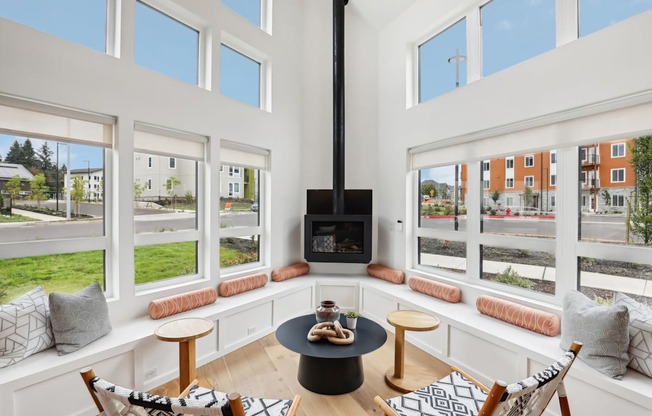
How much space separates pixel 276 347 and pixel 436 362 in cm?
168

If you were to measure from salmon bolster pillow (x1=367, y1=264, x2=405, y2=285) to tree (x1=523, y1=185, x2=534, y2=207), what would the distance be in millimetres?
1716

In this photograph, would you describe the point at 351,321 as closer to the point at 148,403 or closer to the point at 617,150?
the point at 148,403

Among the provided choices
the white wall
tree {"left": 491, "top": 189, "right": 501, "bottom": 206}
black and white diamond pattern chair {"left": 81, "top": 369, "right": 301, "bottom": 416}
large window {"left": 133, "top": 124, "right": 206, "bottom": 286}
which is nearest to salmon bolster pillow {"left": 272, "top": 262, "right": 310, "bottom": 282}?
large window {"left": 133, "top": 124, "right": 206, "bottom": 286}

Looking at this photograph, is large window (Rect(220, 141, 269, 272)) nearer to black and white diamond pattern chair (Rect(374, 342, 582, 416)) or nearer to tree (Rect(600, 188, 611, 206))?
black and white diamond pattern chair (Rect(374, 342, 582, 416))

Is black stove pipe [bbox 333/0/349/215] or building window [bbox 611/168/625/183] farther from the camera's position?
black stove pipe [bbox 333/0/349/215]

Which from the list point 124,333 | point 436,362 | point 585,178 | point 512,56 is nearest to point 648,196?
point 585,178

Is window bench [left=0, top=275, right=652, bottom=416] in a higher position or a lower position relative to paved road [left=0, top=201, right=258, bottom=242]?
lower

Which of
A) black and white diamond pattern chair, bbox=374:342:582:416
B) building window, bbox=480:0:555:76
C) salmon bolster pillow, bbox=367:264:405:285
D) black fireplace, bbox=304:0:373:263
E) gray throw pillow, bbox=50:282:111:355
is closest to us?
black and white diamond pattern chair, bbox=374:342:582:416

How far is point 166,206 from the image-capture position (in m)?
3.25

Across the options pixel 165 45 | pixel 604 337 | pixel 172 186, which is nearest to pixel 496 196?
pixel 604 337

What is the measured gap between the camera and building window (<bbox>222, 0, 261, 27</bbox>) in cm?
375

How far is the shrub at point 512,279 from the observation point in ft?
9.62

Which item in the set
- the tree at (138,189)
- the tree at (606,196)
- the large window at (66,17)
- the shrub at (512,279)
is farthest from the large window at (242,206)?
the tree at (606,196)

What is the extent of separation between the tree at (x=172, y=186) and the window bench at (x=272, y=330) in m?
1.19
